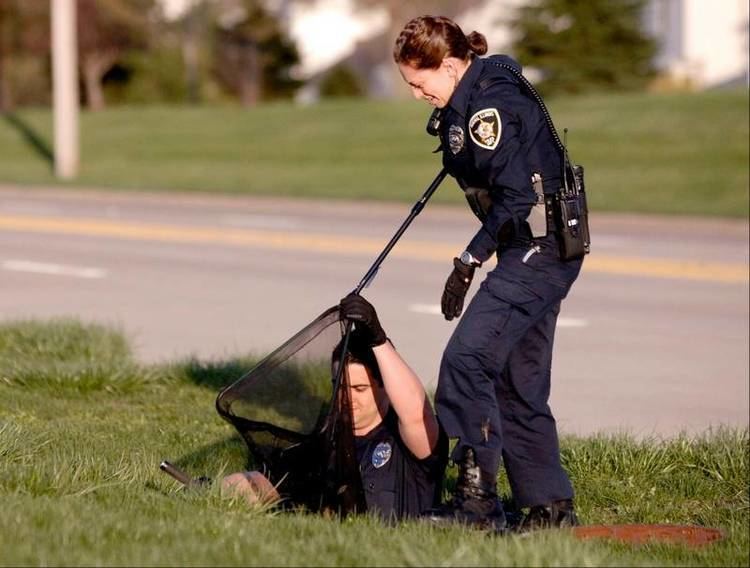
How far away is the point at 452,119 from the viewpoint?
196 inches

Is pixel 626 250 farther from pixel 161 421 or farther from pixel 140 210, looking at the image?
pixel 161 421

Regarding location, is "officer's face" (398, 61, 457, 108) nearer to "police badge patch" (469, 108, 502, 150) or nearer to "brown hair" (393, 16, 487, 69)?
"brown hair" (393, 16, 487, 69)

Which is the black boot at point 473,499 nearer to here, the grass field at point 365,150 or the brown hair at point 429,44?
the brown hair at point 429,44

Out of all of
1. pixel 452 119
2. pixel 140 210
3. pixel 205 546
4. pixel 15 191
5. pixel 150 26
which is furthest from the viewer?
pixel 150 26

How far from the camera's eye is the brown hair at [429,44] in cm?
496

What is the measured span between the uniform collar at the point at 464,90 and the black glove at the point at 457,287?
49 centimetres

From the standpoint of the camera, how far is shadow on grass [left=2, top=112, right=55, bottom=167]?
34.6m

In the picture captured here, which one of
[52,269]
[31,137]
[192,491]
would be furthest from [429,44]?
[31,137]

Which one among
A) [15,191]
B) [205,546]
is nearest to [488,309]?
[205,546]

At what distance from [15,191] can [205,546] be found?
2446 centimetres

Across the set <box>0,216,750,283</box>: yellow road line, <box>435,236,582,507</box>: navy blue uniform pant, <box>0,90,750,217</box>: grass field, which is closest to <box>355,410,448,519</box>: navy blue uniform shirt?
<box>435,236,582,507</box>: navy blue uniform pant

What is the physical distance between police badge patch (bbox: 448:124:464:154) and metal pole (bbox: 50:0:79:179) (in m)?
24.2

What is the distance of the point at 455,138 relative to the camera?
195 inches

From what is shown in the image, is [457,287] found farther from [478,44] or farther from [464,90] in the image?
[478,44]
